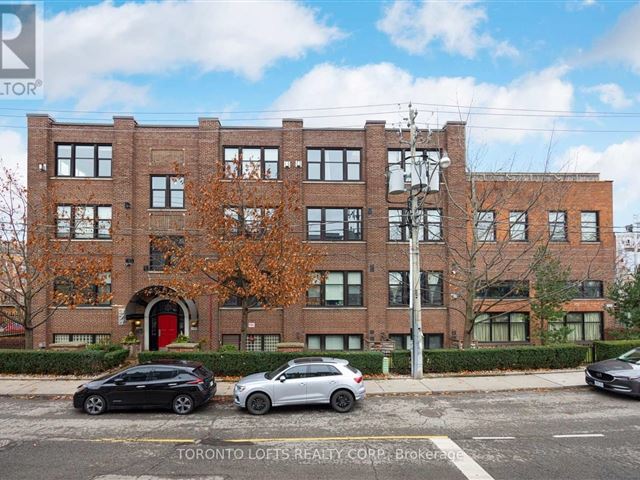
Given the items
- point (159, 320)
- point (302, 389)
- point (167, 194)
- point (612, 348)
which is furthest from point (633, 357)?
point (167, 194)

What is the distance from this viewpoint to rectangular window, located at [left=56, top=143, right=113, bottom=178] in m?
24.3

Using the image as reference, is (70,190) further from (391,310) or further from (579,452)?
(579,452)

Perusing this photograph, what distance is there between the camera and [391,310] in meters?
24.6

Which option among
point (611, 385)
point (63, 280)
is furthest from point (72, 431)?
point (611, 385)

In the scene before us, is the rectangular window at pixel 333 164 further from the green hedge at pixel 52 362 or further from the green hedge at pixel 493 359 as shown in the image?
the green hedge at pixel 52 362

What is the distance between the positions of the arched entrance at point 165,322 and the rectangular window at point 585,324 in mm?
21586

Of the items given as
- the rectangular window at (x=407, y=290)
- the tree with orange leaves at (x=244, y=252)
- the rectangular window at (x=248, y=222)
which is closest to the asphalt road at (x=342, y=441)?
the tree with orange leaves at (x=244, y=252)

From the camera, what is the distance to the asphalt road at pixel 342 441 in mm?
8383

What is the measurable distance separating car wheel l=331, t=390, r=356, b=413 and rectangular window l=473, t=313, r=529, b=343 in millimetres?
15928

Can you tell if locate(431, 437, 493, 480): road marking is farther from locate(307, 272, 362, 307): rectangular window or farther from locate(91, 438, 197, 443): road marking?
locate(307, 272, 362, 307): rectangular window

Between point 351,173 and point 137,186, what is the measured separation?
1145cm

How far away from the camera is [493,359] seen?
18047 mm

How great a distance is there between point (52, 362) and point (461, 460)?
15717mm

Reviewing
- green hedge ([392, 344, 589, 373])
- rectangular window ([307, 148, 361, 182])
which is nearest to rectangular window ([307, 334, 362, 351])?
green hedge ([392, 344, 589, 373])
